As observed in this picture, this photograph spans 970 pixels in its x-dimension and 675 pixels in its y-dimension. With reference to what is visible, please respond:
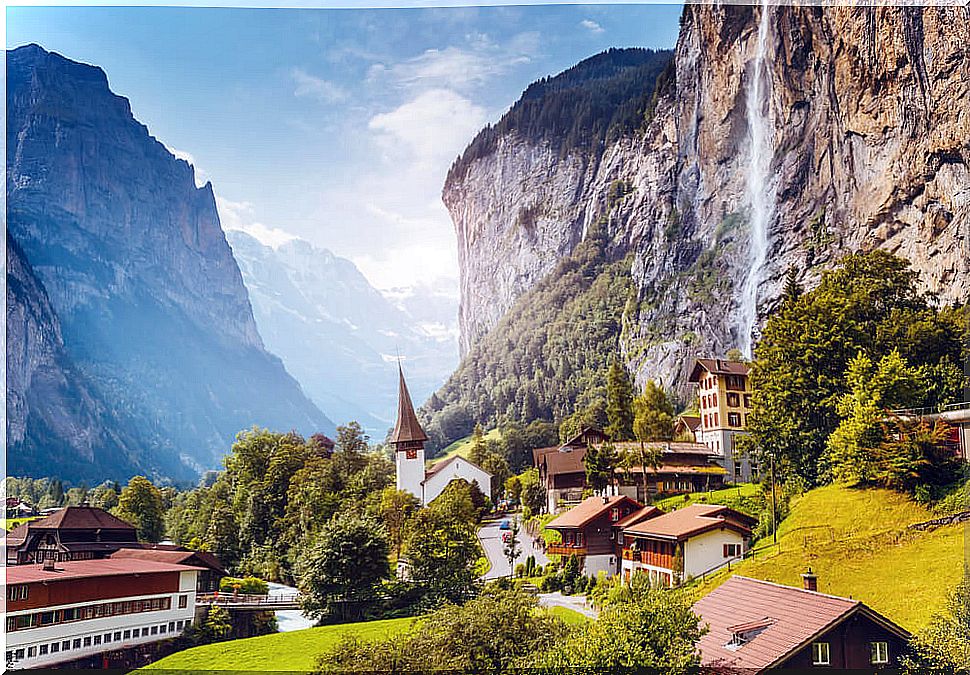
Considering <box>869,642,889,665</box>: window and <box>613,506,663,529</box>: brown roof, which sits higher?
<box>613,506,663,529</box>: brown roof

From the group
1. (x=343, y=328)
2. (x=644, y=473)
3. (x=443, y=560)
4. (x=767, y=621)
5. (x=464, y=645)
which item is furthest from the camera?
(x=343, y=328)

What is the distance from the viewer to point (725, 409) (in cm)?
741

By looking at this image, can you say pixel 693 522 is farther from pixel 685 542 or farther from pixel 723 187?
pixel 723 187

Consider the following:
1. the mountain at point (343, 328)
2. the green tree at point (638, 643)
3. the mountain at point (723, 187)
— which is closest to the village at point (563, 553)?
the green tree at point (638, 643)

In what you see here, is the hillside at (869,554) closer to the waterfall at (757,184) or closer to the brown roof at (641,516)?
the brown roof at (641,516)

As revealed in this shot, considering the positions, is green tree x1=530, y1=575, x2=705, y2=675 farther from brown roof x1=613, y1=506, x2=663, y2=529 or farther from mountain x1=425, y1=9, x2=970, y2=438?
mountain x1=425, y1=9, x2=970, y2=438

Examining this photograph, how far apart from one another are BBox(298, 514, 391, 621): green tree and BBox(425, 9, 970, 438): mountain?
127cm

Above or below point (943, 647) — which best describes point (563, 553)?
above

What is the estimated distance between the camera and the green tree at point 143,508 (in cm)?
733

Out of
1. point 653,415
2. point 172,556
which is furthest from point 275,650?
point 653,415

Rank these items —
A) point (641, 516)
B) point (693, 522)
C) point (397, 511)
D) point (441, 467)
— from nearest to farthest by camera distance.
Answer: point (693, 522) < point (641, 516) < point (397, 511) < point (441, 467)

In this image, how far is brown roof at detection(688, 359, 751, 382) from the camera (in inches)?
295

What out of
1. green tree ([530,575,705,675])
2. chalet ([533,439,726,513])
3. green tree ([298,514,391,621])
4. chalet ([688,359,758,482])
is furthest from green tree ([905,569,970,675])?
green tree ([298,514,391,621])

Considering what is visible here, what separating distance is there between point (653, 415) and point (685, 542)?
1155mm
